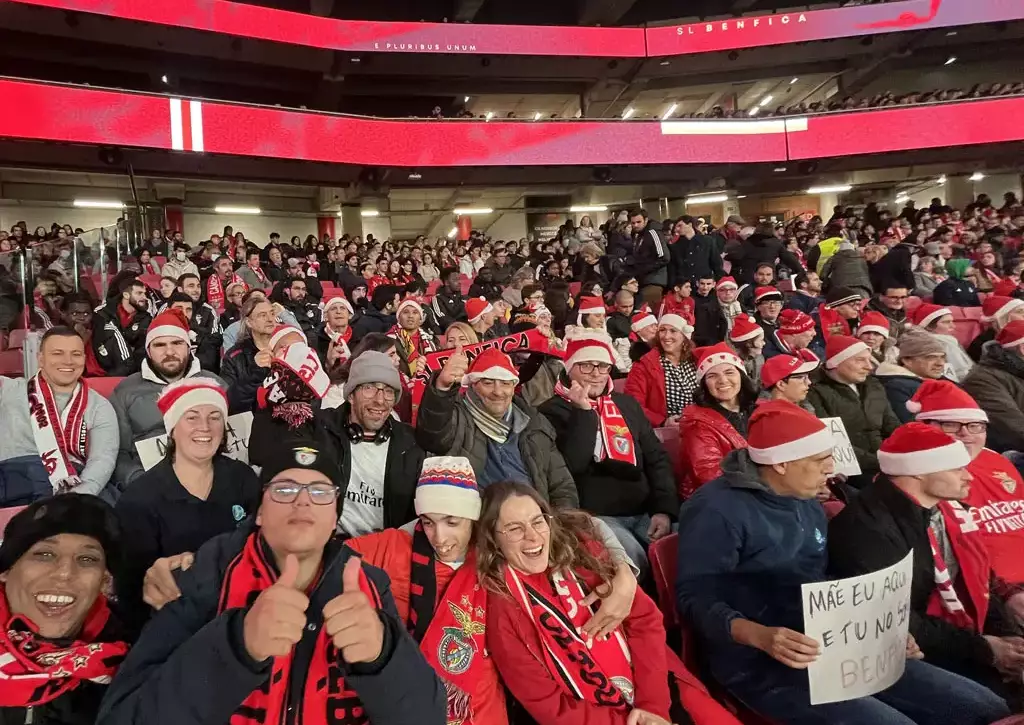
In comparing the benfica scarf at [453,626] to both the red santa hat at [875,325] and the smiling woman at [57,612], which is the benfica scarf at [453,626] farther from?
the red santa hat at [875,325]

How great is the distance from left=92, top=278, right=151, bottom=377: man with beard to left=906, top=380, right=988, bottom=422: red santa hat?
5410 mm

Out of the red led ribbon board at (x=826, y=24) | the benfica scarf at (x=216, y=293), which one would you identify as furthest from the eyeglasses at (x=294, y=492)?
the red led ribbon board at (x=826, y=24)

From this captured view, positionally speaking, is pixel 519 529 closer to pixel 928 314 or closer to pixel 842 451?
pixel 842 451

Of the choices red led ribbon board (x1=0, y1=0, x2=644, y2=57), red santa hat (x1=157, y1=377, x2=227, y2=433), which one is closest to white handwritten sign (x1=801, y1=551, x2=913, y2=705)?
red santa hat (x1=157, y1=377, x2=227, y2=433)

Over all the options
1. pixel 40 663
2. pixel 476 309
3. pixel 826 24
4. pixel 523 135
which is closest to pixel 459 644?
pixel 40 663

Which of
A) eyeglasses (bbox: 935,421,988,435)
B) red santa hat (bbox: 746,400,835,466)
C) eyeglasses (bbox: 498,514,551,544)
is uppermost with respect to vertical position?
red santa hat (bbox: 746,400,835,466)

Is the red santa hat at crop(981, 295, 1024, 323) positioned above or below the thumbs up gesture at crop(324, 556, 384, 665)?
above

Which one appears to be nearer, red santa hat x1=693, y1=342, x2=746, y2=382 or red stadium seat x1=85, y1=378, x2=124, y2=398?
red santa hat x1=693, y1=342, x2=746, y2=382

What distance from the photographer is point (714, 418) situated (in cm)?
337

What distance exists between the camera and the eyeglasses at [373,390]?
2.81 m

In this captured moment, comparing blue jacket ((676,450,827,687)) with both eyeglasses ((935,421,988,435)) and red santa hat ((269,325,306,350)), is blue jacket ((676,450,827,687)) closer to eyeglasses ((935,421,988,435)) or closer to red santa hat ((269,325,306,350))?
eyeglasses ((935,421,988,435))

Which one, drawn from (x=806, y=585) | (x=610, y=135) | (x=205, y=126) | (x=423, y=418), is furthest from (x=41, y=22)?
(x=806, y=585)

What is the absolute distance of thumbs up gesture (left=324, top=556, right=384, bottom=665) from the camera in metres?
1.19

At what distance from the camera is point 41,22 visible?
12531 mm
